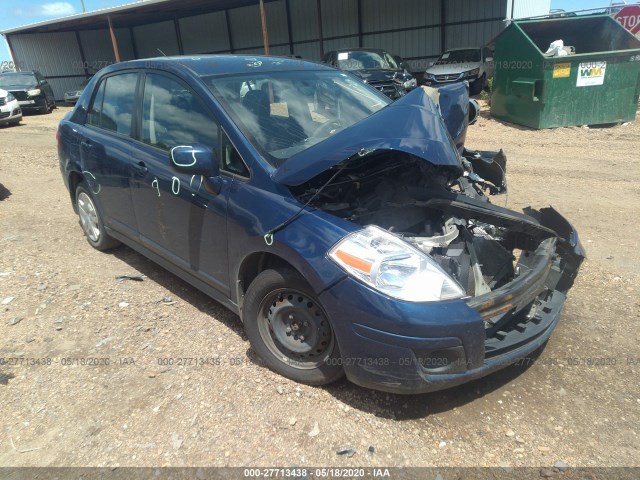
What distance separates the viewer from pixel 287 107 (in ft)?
10.4

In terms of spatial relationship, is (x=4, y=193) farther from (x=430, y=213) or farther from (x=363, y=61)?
(x=363, y=61)

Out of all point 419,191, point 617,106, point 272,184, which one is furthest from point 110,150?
point 617,106

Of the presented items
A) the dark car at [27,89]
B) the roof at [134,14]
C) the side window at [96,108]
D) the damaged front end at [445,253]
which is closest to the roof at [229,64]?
the side window at [96,108]

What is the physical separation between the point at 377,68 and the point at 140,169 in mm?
9627

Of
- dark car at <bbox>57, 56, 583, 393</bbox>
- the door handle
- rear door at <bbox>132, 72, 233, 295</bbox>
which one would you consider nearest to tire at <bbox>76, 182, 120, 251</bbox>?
dark car at <bbox>57, 56, 583, 393</bbox>

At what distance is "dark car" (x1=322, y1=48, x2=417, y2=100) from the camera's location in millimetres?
10891

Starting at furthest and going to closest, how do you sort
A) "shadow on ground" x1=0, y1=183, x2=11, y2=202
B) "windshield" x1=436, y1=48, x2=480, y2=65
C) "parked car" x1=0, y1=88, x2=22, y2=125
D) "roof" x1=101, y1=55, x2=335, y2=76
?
"windshield" x1=436, y1=48, x2=480, y2=65 → "parked car" x1=0, y1=88, x2=22, y2=125 → "shadow on ground" x1=0, y1=183, x2=11, y2=202 → "roof" x1=101, y1=55, x2=335, y2=76

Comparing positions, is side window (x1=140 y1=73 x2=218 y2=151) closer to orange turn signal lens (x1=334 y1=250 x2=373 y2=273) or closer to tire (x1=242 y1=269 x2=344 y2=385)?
tire (x1=242 y1=269 x2=344 y2=385)

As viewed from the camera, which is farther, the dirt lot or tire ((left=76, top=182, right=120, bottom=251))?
tire ((left=76, top=182, right=120, bottom=251))

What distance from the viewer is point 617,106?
9875 mm

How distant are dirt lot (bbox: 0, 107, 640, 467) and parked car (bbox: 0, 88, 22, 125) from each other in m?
12.1

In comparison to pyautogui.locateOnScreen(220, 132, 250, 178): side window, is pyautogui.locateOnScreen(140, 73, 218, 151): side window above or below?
above

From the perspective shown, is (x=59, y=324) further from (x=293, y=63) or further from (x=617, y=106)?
(x=617, y=106)

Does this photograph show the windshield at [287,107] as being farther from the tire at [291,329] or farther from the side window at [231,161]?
the tire at [291,329]
